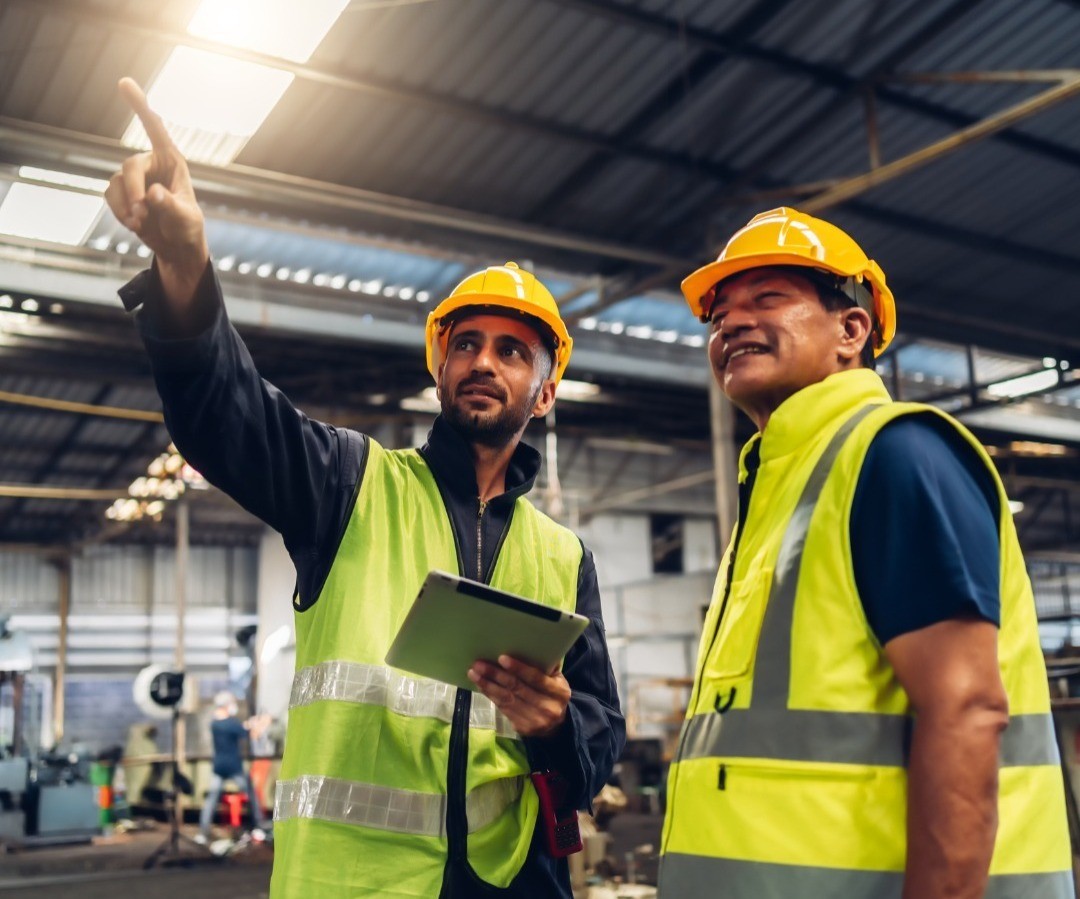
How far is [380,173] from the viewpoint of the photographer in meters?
8.63

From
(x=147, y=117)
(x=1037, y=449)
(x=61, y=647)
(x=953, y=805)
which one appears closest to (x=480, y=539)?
(x=147, y=117)

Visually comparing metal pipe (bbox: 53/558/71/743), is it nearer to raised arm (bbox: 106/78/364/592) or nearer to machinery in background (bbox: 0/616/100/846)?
machinery in background (bbox: 0/616/100/846)

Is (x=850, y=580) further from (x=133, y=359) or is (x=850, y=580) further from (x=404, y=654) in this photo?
(x=133, y=359)

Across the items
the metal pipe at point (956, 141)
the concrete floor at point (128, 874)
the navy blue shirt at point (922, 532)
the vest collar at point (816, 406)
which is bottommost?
the concrete floor at point (128, 874)

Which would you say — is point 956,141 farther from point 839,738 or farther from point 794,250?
point 839,738

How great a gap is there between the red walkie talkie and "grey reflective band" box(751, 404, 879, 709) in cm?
81

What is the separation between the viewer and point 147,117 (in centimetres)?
180

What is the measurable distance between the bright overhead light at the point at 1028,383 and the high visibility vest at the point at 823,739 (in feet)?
43.1

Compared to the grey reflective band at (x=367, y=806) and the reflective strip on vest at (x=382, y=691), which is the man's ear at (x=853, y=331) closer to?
the reflective strip on vest at (x=382, y=691)

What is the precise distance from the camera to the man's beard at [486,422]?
8.70 feet

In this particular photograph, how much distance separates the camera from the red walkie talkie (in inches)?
92.7

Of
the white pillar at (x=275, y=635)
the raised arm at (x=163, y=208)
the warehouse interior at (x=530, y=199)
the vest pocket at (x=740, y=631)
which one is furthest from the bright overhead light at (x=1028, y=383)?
the white pillar at (x=275, y=635)

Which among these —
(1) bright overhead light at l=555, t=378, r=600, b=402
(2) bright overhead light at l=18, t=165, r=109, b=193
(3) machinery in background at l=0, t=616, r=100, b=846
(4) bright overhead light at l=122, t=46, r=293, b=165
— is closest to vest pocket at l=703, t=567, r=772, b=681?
(4) bright overhead light at l=122, t=46, r=293, b=165

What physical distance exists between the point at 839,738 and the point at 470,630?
67 cm
